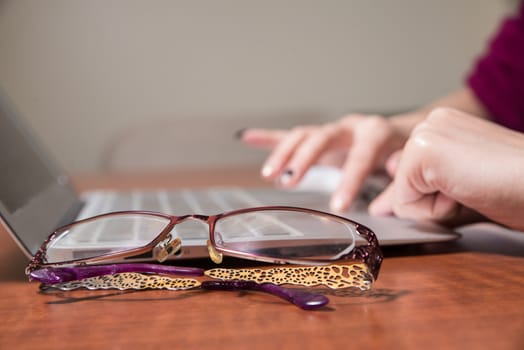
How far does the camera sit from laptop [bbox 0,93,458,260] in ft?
1.50

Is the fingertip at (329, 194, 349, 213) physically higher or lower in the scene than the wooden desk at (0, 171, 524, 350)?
lower

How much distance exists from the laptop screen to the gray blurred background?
4.15 feet

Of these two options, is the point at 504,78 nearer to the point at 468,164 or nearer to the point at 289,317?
the point at 468,164

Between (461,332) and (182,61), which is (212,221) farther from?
(182,61)

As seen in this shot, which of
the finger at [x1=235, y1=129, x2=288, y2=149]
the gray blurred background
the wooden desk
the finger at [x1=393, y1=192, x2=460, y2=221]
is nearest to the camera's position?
the wooden desk

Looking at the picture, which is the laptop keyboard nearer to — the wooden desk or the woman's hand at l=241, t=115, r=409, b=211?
the woman's hand at l=241, t=115, r=409, b=211

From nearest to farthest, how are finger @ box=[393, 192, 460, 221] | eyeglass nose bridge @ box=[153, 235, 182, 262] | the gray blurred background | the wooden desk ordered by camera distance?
1. the wooden desk
2. eyeglass nose bridge @ box=[153, 235, 182, 262]
3. finger @ box=[393, 192, 460, 221]
4. the gray blurred background

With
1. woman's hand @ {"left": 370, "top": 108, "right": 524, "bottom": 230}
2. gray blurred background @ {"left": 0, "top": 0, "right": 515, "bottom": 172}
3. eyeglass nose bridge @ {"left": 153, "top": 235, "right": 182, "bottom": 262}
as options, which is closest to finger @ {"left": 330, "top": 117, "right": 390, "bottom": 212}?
woman's hand @ {"left": 370, "top": 108, "right": 524, "bottom": 230}

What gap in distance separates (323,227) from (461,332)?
0.15 metres

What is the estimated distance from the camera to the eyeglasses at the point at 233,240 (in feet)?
1.30

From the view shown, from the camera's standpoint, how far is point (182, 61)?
6.82ft

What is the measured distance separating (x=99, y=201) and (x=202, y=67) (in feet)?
4.51

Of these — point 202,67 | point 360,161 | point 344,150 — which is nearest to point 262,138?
point 344,150

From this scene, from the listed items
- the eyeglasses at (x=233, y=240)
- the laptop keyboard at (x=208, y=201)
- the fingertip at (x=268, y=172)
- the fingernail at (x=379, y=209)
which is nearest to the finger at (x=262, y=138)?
the laptop keyboard at (x=208, y=201)
